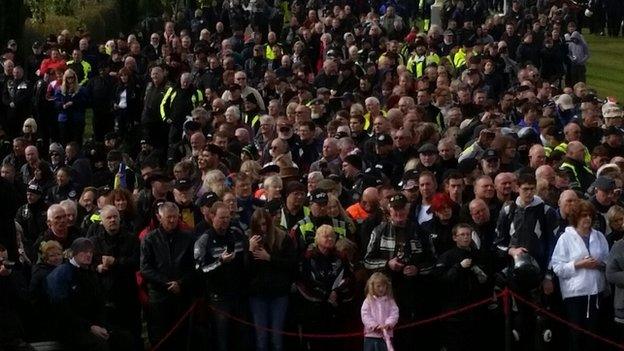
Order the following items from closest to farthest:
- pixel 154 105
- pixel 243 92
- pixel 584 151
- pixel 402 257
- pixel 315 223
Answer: pixel 402 257 → pixel 315 223 → pixel 584 151 → pixel 243 92 → pixel 154 105

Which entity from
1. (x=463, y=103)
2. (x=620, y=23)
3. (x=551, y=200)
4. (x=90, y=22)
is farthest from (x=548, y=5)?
(x=551, y=200)

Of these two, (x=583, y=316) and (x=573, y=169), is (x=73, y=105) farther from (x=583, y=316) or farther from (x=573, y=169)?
(x=583, y=316)

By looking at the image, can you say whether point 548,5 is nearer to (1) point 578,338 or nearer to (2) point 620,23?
(2) point 620,23

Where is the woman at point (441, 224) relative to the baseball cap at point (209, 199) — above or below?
below

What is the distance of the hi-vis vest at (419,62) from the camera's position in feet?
97.7

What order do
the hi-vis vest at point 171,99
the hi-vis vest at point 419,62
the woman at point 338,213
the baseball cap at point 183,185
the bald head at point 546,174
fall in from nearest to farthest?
1. the woman at point 338,213
2. the baseball cap at point 183,185
3. the bald head at point 546,174
4. the hi-vis vest at point 171,99
5. the hi-vis vest at point 419,62

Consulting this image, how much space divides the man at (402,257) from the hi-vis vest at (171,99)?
32.9 feet

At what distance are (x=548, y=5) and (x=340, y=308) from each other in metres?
30.2

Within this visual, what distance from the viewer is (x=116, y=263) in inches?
618

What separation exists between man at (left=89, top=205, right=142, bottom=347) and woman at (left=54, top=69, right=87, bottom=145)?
9.84m

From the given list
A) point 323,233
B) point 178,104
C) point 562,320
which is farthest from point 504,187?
point 178,104

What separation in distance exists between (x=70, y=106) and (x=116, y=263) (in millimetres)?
10284

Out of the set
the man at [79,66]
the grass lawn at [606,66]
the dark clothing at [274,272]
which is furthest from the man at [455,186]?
the grass lawn at [606,66]

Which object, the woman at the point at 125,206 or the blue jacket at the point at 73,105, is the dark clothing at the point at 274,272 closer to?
the woman at the point at 125,206
